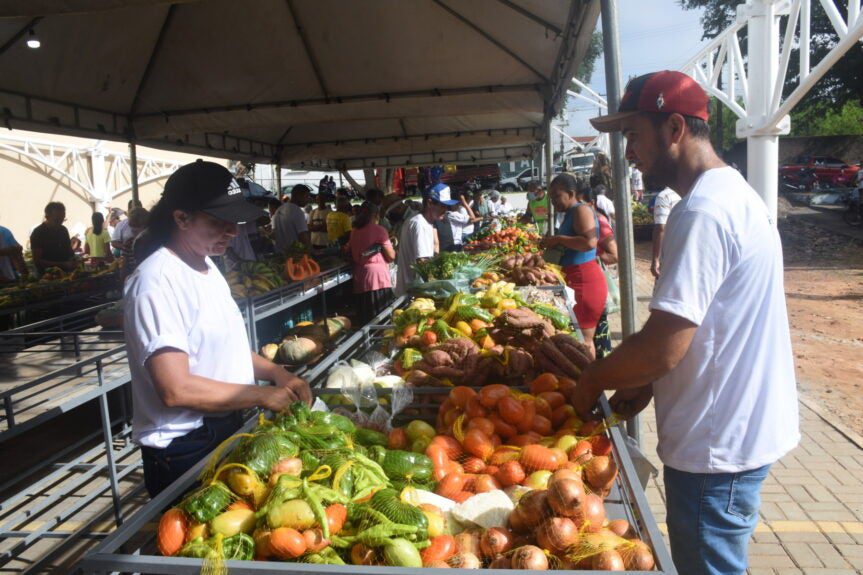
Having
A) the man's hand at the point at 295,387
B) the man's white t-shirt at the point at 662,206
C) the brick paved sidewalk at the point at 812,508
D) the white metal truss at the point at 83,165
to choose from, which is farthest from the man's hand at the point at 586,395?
the white metal truss at the point at 83,165

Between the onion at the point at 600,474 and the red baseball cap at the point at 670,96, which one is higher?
the red baseball cap at the point at 670,96

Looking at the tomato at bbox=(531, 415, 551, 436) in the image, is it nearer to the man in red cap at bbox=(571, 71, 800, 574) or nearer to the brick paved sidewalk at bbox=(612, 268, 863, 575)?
the man in red cap at bbox=(571, 71, 800, 574)

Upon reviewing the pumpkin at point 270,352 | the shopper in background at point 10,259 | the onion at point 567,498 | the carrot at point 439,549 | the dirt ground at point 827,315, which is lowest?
the dirt ground at point 827,315

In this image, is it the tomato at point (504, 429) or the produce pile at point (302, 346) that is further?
the produce pile at point (302, 346)

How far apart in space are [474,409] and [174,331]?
1099 mm

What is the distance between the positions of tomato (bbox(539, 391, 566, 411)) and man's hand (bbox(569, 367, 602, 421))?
0.11 meters

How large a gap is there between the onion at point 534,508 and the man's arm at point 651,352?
423 millimetres

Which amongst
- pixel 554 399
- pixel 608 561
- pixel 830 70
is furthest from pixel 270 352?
pixel 830 70

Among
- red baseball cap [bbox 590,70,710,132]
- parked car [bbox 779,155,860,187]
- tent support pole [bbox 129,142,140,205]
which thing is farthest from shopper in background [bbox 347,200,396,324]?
parked car [bbox 779,155,860,187]

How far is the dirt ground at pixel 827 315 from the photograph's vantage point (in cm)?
570

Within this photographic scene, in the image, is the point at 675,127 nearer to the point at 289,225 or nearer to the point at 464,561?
the point at 464,561

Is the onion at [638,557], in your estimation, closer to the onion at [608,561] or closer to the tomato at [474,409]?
the onion at [608,561]

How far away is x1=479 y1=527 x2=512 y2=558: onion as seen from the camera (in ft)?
5.11

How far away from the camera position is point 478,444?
6.87ft
